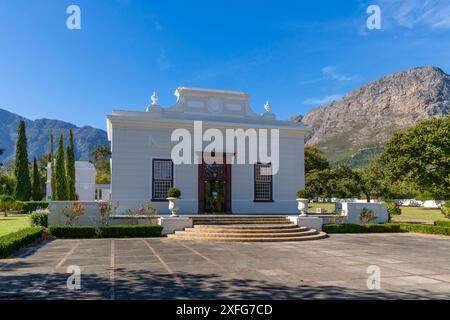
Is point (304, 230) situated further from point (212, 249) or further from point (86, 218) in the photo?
point (86, 218)

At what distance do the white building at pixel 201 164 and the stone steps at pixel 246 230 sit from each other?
9.28 feet

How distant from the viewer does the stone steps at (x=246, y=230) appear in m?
14.6

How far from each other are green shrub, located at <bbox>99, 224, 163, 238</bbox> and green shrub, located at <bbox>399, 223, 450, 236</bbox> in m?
12.7

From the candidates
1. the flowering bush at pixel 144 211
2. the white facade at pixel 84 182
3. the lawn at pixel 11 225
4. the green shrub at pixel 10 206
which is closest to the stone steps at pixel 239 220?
the flowering bush at pixel 144 211

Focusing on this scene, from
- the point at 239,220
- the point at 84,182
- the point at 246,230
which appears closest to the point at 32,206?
the point at 84,182

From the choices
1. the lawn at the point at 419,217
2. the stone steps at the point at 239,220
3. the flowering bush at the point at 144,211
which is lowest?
the lawn at the point at 419,217

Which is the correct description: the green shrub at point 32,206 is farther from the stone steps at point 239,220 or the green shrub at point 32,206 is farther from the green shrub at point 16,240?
the stone steps at point 239,220

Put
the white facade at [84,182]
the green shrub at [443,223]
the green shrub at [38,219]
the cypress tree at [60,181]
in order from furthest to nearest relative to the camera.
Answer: the white facade at [84,182], the cypress tree at [60,181], the green shrub at [443,223], the green shrub at [38,219]

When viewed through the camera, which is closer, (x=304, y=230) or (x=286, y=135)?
(x=304, y=230)

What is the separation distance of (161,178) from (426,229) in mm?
13629

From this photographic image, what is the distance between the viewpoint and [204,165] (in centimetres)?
1972

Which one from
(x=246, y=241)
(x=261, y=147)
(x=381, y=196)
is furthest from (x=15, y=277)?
(x=381, y=196)

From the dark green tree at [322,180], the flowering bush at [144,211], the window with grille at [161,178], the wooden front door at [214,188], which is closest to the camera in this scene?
the flowering bush at [144,211]
